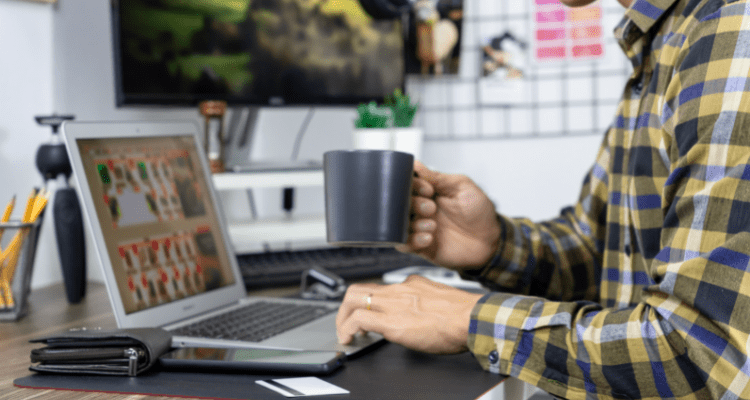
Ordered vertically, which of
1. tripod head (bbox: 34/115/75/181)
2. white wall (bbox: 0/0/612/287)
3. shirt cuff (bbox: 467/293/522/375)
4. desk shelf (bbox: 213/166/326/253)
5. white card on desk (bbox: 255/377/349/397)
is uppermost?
white wall (bbox: 0/0/612/287)

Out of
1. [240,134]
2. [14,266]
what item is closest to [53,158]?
[14,266]

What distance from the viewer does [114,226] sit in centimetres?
76

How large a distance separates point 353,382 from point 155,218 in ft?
1.22

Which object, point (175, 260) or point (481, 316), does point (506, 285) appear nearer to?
point (481, 316)

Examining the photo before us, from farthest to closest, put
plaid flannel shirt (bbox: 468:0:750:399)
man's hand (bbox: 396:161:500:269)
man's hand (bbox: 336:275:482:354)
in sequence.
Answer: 1. man's hand (bbox: 396:161:500:269)
2. man's hand (bbox: 336:275:482:354)
3. plaid flannel shirt (bbox: 468:0:750:399)

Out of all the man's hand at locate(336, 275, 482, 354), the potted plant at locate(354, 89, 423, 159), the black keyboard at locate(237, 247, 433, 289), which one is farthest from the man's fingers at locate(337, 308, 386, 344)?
the potted plant at locate(354, 89, 423, 159)

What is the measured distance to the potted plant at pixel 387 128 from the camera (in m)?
1.29

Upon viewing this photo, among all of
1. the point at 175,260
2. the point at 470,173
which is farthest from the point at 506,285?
the point at 470,173

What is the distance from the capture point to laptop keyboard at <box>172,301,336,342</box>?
0.70 m

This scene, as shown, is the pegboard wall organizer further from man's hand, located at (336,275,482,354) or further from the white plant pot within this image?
man's hand, located at (336,275,482,354)

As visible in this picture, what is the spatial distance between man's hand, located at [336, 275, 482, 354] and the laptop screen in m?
0.24

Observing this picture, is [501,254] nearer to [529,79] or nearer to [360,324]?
[360,324]

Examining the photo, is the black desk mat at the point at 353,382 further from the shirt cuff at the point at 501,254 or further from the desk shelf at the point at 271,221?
the desk shelf at the point at 271,221

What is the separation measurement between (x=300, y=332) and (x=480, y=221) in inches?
11.3
